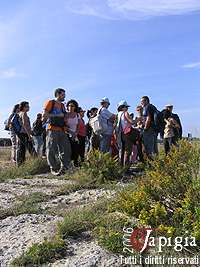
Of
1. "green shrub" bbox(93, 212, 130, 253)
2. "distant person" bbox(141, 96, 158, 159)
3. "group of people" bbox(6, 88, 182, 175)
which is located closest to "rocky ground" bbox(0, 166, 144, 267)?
"green shrub" bbox(93, 212, 130, 253)

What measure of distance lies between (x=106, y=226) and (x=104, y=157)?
13.0 ft

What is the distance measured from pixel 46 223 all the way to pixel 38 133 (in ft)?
28.5

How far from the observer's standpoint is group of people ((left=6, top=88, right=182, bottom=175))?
11.4 metres

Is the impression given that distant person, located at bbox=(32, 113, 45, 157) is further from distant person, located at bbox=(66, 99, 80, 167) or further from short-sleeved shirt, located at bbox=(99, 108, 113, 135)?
short-sleeved shirt, located at bbox=(99, 108, 113, 135)

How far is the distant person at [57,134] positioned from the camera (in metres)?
11.2

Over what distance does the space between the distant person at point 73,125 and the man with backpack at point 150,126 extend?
1656mm

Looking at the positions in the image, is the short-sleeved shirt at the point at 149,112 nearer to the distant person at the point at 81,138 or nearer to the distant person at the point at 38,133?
the distant person at the point at 81,138

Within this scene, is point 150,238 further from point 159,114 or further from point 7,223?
point 159,114

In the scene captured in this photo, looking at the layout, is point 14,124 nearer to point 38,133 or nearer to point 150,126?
point 38,133

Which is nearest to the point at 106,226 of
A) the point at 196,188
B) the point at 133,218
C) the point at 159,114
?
the point at 133,218

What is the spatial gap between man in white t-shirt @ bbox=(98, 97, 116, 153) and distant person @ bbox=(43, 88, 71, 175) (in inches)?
49.8

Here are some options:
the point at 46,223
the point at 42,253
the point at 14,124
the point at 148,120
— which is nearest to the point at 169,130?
the point at 148,120

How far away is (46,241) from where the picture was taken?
5.62 m

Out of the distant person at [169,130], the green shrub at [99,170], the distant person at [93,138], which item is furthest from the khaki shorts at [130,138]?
the distant person at [169,130]
